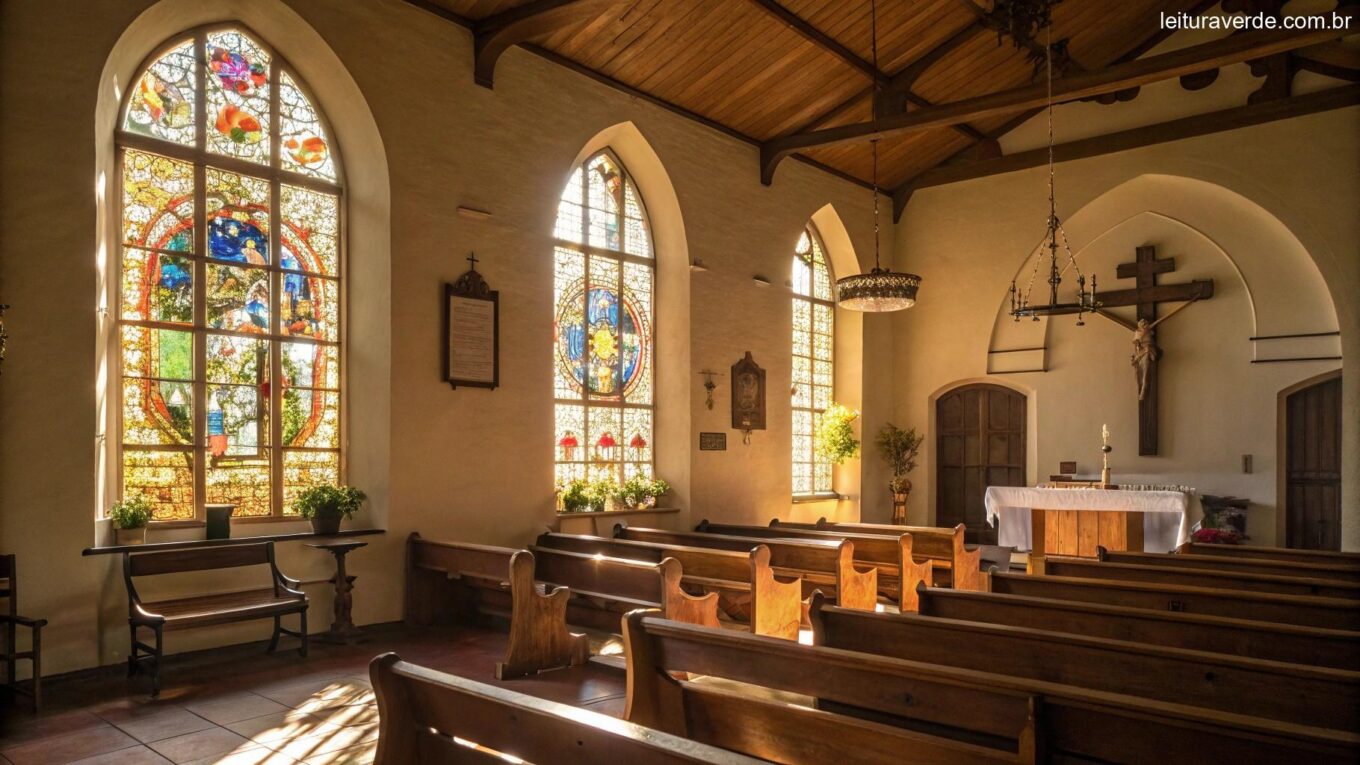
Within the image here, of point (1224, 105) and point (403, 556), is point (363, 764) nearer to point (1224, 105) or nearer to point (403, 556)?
point (403, 556)

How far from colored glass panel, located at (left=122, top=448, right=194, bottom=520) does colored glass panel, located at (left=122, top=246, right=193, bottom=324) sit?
2.72ft

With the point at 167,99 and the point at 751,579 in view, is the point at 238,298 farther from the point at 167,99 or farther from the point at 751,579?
the point at 751,579

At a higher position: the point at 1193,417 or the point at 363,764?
the point at 1193,417

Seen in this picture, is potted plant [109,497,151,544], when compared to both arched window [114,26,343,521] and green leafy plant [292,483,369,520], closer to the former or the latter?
arched window [114,26,343,521]

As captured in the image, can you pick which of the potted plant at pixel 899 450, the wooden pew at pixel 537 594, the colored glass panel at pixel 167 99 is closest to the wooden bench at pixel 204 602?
the wooden pew at pixel 537 594

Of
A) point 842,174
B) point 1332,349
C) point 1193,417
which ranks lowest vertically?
point 1193,417

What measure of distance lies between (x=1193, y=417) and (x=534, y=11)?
25.7ft

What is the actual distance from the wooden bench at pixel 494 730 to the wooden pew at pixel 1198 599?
2959 millimetres

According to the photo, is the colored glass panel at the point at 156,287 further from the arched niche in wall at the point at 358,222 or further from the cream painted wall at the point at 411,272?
the arched niche in wall at the point at 358,222

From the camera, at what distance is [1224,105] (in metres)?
9.55

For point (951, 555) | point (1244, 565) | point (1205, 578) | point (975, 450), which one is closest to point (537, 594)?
point (951, 555)

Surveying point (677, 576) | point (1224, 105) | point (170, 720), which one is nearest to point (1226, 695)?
point (677, 576)

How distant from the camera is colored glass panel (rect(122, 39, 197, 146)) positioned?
563cm

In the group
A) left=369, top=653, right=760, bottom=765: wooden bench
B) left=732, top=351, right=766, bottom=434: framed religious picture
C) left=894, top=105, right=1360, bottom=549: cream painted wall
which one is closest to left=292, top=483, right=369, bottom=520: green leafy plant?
left=369, top=653, right=760, bottom=765: wooden bench
